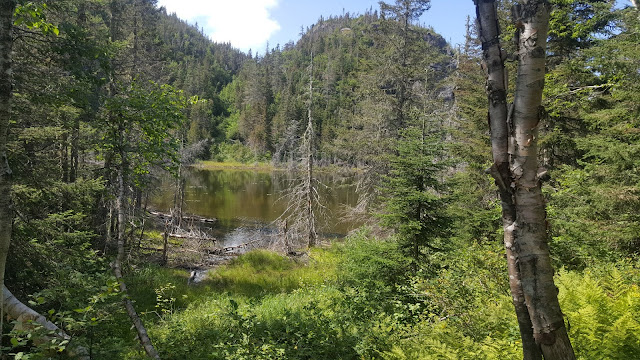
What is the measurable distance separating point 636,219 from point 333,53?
414 feet

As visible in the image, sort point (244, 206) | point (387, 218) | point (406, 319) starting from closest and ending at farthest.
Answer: point (406, 319) < point (387, 218) < point (244, 206)

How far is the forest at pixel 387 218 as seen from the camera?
221cm

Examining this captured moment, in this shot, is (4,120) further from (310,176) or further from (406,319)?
(310,176)

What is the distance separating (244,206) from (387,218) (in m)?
29.4

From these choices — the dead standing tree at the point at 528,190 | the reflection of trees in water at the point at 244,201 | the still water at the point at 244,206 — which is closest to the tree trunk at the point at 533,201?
the dead standing tree at the point at 528,190

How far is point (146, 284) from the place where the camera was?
1109 centimetres

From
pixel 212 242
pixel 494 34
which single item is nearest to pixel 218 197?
pixel 212 242

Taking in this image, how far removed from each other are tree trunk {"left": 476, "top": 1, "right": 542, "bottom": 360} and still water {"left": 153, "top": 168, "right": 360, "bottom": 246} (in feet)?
49.4

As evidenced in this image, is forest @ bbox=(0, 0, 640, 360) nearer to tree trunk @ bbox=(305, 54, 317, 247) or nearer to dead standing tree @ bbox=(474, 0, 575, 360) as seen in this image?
dead standing tree @ bbox=(474, 0, 575, 360)

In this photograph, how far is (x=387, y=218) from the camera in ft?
23.9

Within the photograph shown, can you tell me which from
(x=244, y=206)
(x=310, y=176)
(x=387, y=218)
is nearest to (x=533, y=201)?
(x=387, y=218)

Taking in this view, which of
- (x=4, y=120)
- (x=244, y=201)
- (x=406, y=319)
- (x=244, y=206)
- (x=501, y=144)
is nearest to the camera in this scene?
(x=501, y=144)

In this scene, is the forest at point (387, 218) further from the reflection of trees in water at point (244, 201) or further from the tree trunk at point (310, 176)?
the reflection of trees in water at point (244, 201)

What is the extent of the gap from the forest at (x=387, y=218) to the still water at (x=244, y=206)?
686cm
